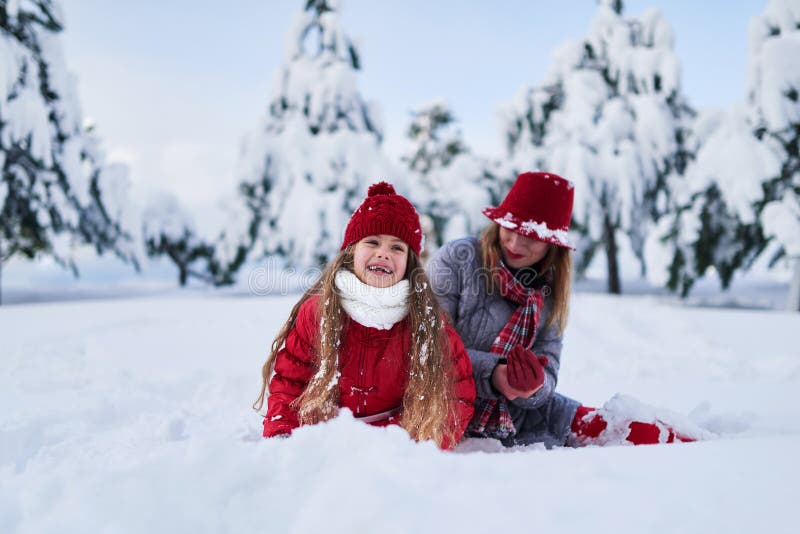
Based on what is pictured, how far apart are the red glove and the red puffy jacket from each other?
235mm

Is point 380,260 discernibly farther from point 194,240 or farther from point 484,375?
point 194,240

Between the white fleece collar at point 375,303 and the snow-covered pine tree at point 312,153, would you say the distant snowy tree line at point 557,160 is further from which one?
the white fleece collar at point 375,303

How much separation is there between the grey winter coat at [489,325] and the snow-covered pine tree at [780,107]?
659 cm

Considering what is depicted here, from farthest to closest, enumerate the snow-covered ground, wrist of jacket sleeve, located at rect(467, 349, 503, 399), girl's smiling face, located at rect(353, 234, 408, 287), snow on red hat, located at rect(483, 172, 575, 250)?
snow on red hat, located at rect(483, 172, 575, 250) → wrist of jacket sleeve, located at rect(467, 349, 503, 399) → girl's smiling face, located at rect(353, 234, 408, 287) → the snow-covered ground

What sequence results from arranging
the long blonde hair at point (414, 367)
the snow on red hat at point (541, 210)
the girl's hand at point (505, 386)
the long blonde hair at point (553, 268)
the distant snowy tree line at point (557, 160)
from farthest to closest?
the distant snowy tree line at point (557, 160), the long blonde hair at point (553, 268), the snow on red hat at point (541, 210), the girl's hand at point (505, 386), the long blonde hair at point (414, 367)

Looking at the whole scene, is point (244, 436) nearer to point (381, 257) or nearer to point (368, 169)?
point (381, 257)

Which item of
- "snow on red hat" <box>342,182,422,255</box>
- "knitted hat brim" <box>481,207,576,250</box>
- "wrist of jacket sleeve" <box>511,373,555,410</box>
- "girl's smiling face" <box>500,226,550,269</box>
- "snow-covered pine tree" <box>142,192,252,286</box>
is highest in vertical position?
"snow on red hat" <box>342,182,422,255</box>

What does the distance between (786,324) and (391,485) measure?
6933 mm

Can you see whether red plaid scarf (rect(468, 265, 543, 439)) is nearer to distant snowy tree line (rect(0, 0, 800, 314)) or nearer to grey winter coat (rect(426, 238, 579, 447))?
grey winter coat (rect(426, 238, 579, 447))

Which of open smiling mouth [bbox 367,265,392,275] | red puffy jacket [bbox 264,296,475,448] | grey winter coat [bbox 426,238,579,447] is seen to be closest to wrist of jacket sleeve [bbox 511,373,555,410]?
grey winter coat [bbox 426,238,579,447]

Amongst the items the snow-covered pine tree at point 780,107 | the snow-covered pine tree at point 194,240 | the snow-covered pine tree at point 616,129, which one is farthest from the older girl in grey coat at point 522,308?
the snow-covered pine tree at point 194,240

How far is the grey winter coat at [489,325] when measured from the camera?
227 cm

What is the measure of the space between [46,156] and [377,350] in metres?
8.08

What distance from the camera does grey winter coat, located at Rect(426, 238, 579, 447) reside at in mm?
2268
